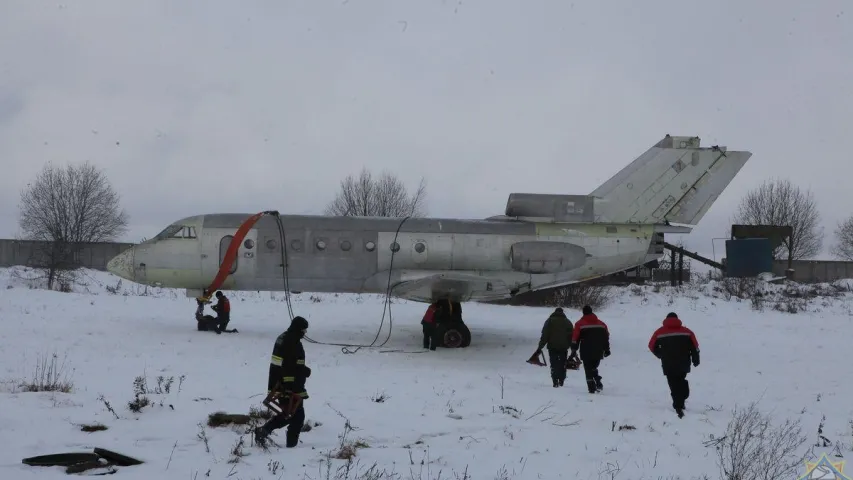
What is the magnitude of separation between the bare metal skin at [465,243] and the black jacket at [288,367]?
9492 millimetres

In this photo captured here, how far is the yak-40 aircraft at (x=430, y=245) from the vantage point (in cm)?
1770

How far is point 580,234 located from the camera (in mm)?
18297

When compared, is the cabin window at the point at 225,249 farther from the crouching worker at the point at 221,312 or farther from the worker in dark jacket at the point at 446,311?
the worker in dark jacket at the point at 446,311

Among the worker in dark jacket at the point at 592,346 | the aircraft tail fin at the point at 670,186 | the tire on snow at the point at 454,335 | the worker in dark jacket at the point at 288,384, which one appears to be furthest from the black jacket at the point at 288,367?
the aircraft tail fin at the point at 670,186

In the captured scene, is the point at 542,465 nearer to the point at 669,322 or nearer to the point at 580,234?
the point at 669,322

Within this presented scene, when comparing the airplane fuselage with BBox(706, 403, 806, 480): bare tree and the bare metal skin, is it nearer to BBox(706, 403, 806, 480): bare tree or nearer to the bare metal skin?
the bare metal skin

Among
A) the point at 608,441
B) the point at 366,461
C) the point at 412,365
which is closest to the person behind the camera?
the point at 366,461

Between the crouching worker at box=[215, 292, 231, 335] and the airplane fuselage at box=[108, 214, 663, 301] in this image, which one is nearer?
the crouching worker at box=[215, 292, 231, 335]

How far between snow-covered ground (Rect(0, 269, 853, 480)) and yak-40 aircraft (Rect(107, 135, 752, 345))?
→ 165 centimetres

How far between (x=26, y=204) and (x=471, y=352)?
4991cm

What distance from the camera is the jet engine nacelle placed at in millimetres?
17578

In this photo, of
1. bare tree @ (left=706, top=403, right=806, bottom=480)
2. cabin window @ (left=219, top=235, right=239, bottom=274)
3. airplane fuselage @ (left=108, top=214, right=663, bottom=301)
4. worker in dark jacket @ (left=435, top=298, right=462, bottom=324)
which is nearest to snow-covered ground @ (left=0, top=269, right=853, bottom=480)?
bare tree @ (left=706, top=403, right=806, bottom=480)

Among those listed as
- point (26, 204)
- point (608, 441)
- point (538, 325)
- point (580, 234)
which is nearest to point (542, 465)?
point (608, 441)

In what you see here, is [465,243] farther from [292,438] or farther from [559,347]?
[292,438]
